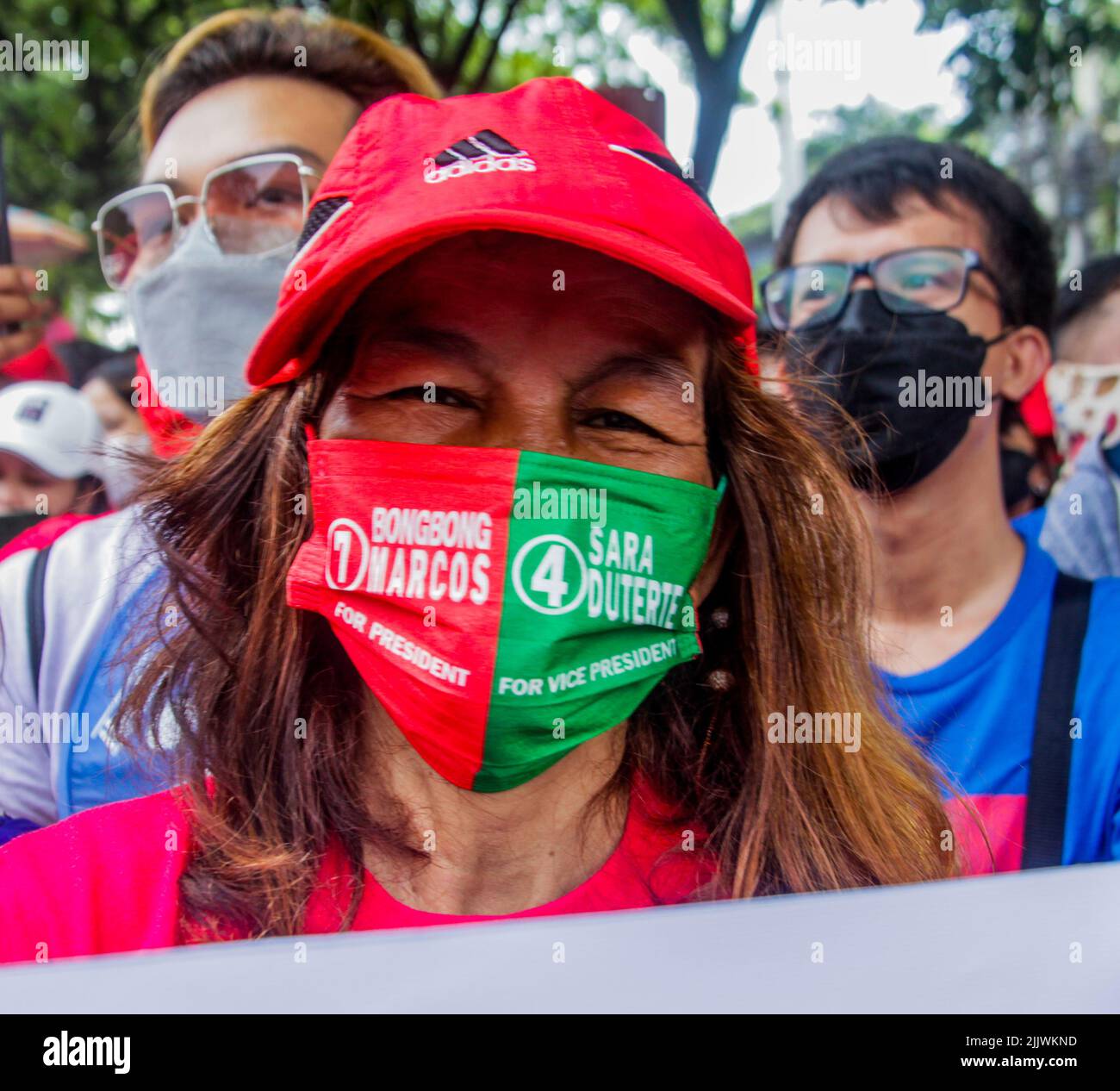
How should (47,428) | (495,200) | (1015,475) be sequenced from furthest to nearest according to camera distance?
(1015,475) → (47,428) → (495,200)

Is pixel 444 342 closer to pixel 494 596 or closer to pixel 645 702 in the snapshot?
pixel 494 596

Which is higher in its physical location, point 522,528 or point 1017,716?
point 522,528

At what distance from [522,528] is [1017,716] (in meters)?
1.19

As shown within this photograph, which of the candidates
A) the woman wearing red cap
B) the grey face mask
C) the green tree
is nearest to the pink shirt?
the woman wearing red cap

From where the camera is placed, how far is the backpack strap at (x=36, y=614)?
1.67 metres

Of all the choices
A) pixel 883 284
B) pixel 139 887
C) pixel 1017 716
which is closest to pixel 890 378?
pixel 883 284

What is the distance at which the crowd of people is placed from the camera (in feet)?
4.30

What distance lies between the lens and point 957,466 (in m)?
2.05

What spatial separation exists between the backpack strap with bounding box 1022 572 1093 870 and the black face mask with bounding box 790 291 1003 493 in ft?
1.33

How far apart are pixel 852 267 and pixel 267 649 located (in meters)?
1.25

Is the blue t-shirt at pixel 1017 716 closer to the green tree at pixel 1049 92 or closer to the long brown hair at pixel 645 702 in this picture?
the long brown hair at pixel 645 702

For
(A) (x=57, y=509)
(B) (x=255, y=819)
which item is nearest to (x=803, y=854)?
(B) (x=255, y=819)

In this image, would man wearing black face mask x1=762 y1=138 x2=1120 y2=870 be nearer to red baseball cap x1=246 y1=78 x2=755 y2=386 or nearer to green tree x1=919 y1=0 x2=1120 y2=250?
green tree x1=919 y1=0 x2=1120 y2=250

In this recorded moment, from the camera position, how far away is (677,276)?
1261 mm
